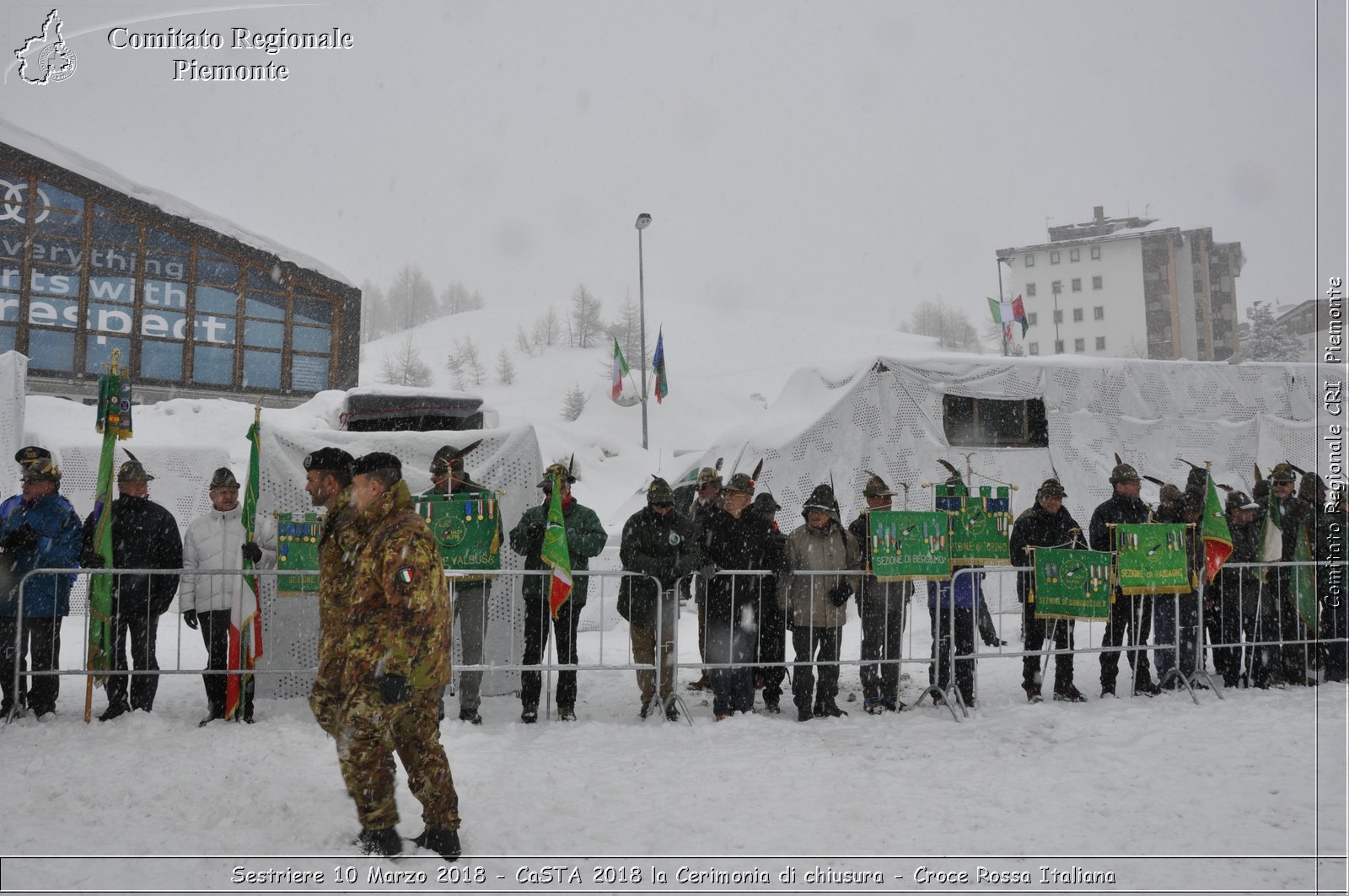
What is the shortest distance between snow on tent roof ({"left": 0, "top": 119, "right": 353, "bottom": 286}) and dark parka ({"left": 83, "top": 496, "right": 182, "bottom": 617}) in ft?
65.4

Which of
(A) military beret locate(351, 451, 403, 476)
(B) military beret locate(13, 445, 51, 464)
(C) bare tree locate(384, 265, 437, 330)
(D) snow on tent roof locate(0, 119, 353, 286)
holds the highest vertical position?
(C) bare tree locate(384, 265, 437, 330)

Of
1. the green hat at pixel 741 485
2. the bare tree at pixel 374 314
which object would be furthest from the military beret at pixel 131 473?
the bare tree at pixel 374 314

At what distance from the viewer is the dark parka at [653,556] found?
746 cm

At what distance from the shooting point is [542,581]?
7520 mm

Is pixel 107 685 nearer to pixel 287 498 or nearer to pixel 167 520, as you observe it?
pixel 167 520

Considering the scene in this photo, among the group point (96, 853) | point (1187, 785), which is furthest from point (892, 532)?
point (96, 853)

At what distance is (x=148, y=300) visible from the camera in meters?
24.0

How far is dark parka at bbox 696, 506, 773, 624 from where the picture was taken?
7773mm

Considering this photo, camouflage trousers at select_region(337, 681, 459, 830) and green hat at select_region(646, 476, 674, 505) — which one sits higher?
green hat at select_region(646, 476, 674, 505)

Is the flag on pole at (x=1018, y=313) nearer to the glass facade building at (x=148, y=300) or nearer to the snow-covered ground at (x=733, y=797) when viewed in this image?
the snow-covered ground at (x=733, y=797)

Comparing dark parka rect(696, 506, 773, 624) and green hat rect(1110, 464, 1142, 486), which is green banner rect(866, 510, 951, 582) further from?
green hat rect(1110, 464, 1142, 486)

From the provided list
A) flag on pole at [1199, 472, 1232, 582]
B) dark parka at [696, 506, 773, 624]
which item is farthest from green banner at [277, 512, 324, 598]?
flag on pole at [1199, 472, 1232, 582]

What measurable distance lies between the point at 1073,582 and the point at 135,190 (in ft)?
81.7

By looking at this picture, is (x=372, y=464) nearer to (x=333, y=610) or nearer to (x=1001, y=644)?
(x=333, y=610)
